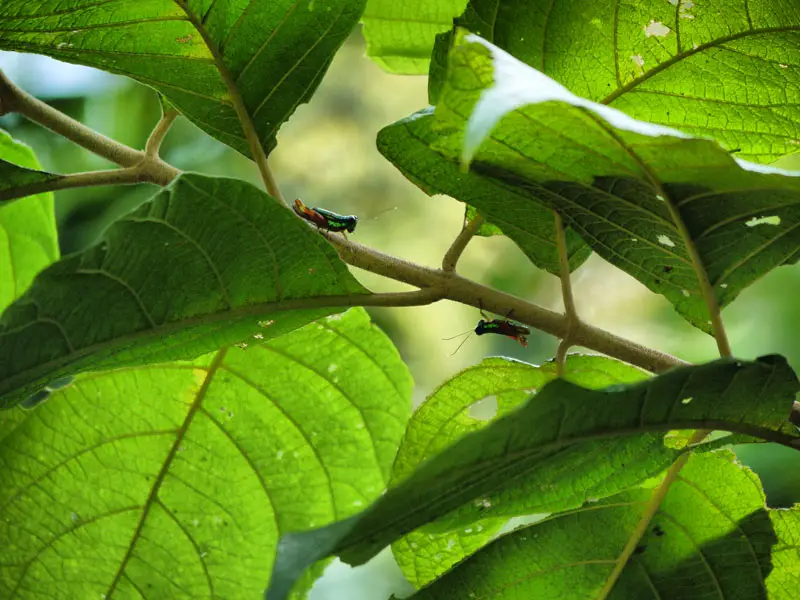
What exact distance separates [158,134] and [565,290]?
1.49 feet

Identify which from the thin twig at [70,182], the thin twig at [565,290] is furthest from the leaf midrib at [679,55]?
the thin twig at [70,182]

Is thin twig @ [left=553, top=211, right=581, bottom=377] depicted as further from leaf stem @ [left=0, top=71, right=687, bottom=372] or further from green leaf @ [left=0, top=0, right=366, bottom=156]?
green leaf @ [left=0, top=0, right=366, bottom=156]

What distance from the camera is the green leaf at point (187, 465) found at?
101 centimetres

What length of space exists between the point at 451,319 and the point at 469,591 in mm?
3641

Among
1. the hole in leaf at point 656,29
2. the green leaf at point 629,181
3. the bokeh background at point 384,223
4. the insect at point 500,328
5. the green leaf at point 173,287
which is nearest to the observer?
the green leaf at point 629,181

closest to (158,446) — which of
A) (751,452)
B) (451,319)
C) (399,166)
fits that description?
(399,166)

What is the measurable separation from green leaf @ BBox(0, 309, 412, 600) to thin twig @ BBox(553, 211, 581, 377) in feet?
0.87

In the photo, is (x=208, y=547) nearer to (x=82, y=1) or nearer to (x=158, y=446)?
(x=158, y=446)

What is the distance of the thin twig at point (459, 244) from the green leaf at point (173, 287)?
11cm

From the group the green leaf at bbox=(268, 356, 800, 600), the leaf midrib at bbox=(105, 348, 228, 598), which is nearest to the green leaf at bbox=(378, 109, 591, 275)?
the green leaf at bbox=(268, 356, 800, 600)

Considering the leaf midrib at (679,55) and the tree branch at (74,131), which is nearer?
the leaf midrib at (679,55)

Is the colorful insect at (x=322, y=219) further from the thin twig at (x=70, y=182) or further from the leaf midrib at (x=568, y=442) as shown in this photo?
the leaf midrib at (x=568, y=442)

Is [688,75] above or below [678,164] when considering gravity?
above

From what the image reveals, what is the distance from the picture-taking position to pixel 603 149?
627 mm
